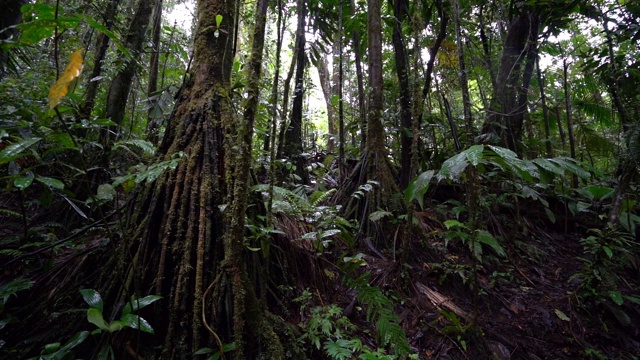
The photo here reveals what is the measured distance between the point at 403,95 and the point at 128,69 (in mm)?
3112

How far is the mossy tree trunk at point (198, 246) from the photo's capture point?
5.19 feet

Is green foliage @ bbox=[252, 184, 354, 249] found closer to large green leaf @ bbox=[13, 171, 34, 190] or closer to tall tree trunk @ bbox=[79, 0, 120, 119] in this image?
large green leaf @ bbox=[13, 171, 34, 190]

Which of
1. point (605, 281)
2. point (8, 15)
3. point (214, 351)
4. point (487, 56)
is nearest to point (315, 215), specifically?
point (214, 351)

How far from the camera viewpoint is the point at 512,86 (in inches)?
163

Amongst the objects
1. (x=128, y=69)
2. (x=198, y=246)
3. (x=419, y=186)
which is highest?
(x=128, y=69)

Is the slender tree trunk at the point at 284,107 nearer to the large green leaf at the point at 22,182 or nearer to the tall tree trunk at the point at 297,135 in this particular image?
the large green leaf at the point at 22,182

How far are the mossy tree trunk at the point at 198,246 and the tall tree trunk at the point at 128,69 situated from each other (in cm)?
175

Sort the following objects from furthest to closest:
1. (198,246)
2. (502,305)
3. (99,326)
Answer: (502,305) < (198,246) < (99,326)

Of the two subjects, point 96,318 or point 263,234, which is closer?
point 96,318

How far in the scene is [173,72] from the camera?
432 centimetres

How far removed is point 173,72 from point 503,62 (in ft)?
15.4

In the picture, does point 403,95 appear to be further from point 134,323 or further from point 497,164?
point 134,323

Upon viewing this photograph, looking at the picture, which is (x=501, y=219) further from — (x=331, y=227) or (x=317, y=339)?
(x=317, y=339)

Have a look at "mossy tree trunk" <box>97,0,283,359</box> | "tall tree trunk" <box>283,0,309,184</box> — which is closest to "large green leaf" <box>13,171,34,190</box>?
"mossy tree trunk" <box>97,0,283,359</box>
